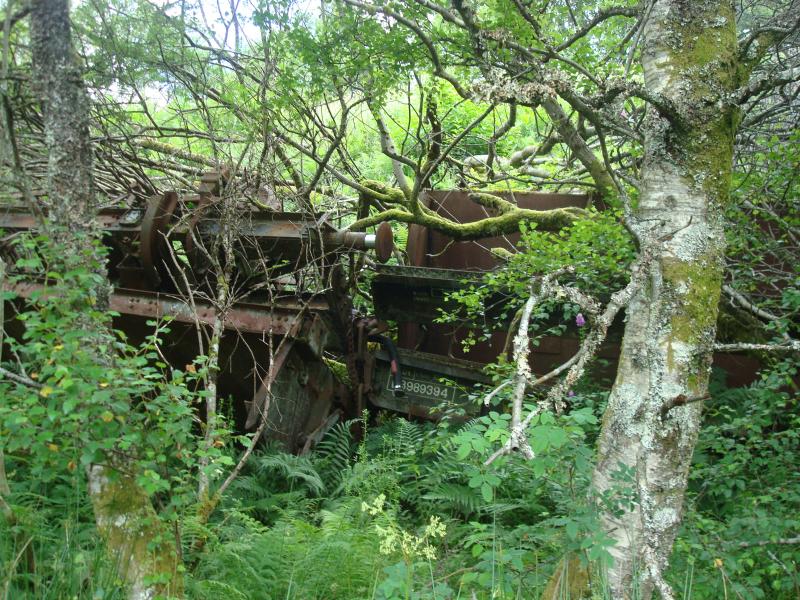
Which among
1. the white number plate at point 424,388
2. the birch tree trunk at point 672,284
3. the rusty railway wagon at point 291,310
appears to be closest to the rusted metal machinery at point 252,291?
the rusty railway wagon at point 291,310

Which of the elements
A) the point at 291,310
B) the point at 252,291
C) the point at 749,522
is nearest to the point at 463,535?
the point at 749,522

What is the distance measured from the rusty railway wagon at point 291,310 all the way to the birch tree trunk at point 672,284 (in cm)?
343

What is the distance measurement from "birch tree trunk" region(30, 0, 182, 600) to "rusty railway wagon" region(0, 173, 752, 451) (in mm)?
2522

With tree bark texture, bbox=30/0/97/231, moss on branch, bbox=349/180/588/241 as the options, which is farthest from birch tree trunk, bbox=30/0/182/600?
moss on branch, bbox=349/180/588/241

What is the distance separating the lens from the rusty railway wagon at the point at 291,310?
6812mm

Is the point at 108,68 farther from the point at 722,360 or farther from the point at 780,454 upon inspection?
the point at 722,360

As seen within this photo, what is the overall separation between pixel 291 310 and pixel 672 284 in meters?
4.78

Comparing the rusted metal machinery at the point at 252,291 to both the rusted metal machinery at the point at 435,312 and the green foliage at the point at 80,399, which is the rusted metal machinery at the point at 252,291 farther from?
the green foliage at the point at 80,399

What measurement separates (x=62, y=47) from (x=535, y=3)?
473 centimetres

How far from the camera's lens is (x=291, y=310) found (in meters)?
6.94

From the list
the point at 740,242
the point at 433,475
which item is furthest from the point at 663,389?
the point at 433,475

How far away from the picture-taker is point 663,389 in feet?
8.76

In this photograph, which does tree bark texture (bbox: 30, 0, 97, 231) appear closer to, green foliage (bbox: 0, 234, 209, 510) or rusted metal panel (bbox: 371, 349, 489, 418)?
green foliage (bbox: 0, 234, 209, 510)

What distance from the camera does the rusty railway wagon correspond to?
22.4ft
